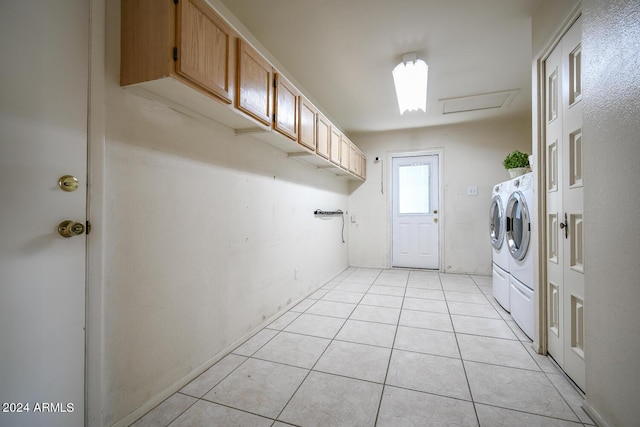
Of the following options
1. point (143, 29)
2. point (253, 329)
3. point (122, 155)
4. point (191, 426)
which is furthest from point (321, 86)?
point (191, 426)

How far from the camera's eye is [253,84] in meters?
1.69

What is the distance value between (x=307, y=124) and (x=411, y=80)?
3.91 feet

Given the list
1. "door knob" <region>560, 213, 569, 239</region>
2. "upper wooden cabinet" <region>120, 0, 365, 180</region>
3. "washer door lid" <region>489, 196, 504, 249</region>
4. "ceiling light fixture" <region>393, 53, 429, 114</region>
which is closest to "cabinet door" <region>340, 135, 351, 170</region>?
"ceiling light fixture" <region>393, 53, 429, 114</region>

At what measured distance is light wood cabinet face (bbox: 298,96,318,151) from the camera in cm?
234

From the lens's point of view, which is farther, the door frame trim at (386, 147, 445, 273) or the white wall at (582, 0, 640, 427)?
the door frame trim at (386, 147, 445, 273)

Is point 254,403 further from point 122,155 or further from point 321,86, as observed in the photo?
point 321,86

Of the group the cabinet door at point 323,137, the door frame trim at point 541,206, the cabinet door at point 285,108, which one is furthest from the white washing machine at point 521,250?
the cabinet door at point 285,108

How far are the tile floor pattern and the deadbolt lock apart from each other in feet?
3.70

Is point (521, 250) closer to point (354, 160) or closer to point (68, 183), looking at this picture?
point (354, 160)

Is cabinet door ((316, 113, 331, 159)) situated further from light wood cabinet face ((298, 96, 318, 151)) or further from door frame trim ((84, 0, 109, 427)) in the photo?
door frame trim ((84, 0, 109, 427))

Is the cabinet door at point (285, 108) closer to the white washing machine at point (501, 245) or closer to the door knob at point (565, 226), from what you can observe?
the door knob at point (565, 226)

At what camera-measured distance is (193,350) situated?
1.61 m

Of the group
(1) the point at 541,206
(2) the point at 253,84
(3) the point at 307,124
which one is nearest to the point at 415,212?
(1) the point at 541,206

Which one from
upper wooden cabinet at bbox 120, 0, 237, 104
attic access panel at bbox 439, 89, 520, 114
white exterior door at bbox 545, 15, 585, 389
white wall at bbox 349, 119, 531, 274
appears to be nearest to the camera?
upper wooden cabinet at bbox 120, 0, 237, 104
